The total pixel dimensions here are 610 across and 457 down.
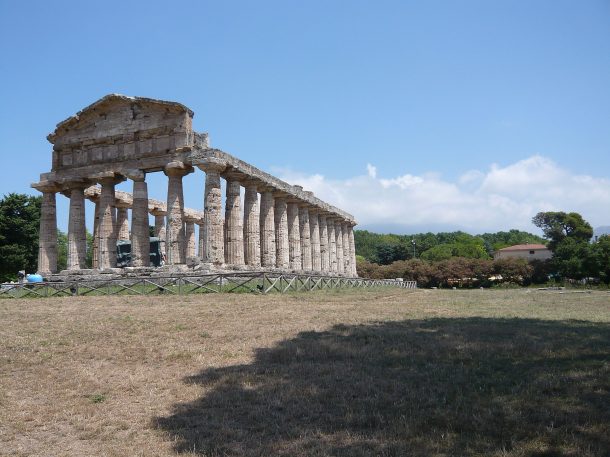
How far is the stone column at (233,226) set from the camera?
3444 cm

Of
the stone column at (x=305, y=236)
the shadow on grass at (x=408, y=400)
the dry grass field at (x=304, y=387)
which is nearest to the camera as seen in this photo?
the shadow on grass at (x=408, y=400)

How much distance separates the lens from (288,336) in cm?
1359

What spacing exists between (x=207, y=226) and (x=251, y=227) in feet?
18.9

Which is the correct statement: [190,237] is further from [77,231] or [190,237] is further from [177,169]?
[177,169]

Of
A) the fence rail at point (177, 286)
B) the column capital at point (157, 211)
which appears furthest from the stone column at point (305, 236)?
the fence rail at point (177, 286)

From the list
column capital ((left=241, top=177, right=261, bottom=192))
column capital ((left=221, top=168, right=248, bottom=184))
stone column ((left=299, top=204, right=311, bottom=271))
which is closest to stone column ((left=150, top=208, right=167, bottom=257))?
column capital ((left=241, top=177, right=261, bottom=192))

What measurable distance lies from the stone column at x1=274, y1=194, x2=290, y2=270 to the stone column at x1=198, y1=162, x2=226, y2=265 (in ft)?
33.9

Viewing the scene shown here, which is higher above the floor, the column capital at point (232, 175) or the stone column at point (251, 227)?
the column capital at point (232, 175)

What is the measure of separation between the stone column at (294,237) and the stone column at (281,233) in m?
1.12

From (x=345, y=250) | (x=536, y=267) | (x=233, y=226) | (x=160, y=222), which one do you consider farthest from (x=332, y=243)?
(x=536, y=267)

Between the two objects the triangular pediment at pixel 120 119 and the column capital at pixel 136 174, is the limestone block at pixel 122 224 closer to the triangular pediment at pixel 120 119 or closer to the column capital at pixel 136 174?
the triangular pediment at pixel 120 119

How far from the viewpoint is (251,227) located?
37188mm

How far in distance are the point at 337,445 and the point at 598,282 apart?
69830 millimetres

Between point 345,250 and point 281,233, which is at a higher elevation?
point 281,233
